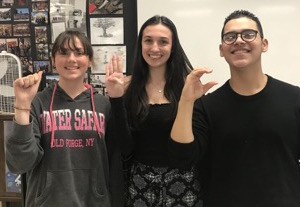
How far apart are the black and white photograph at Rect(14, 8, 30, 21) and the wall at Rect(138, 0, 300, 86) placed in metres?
0.93

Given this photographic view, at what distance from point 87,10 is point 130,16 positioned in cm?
33

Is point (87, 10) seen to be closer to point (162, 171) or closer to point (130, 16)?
point (130, 16)

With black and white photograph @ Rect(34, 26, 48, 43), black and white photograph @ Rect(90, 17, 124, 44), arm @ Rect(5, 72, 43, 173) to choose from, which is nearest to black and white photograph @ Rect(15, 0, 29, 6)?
black and white photograph @ Rect(34, 26, 48, 43)

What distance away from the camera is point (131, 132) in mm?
1425

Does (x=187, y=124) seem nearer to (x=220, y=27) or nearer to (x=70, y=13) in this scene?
(x=220, y=27)

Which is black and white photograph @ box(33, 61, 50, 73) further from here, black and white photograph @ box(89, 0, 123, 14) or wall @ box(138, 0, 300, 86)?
wall @ box(138, 0, 300, 86)

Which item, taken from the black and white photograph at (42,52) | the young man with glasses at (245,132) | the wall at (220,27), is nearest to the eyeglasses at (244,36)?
the young man with glasses at (245,132)

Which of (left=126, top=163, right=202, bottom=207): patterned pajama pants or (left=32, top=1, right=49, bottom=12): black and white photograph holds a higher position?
(left=32, top=1, right=49, bottom=12): black and white photograph

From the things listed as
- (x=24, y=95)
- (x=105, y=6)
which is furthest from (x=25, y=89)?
(x=105, y=6)

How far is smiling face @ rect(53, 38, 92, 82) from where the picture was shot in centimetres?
137

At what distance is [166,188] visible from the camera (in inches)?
54.1

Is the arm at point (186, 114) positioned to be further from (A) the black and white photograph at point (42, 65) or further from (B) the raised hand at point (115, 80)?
(A) the black and white photograph at point (42, 65)

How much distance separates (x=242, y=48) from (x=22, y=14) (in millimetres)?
1971

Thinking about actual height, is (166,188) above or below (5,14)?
below
